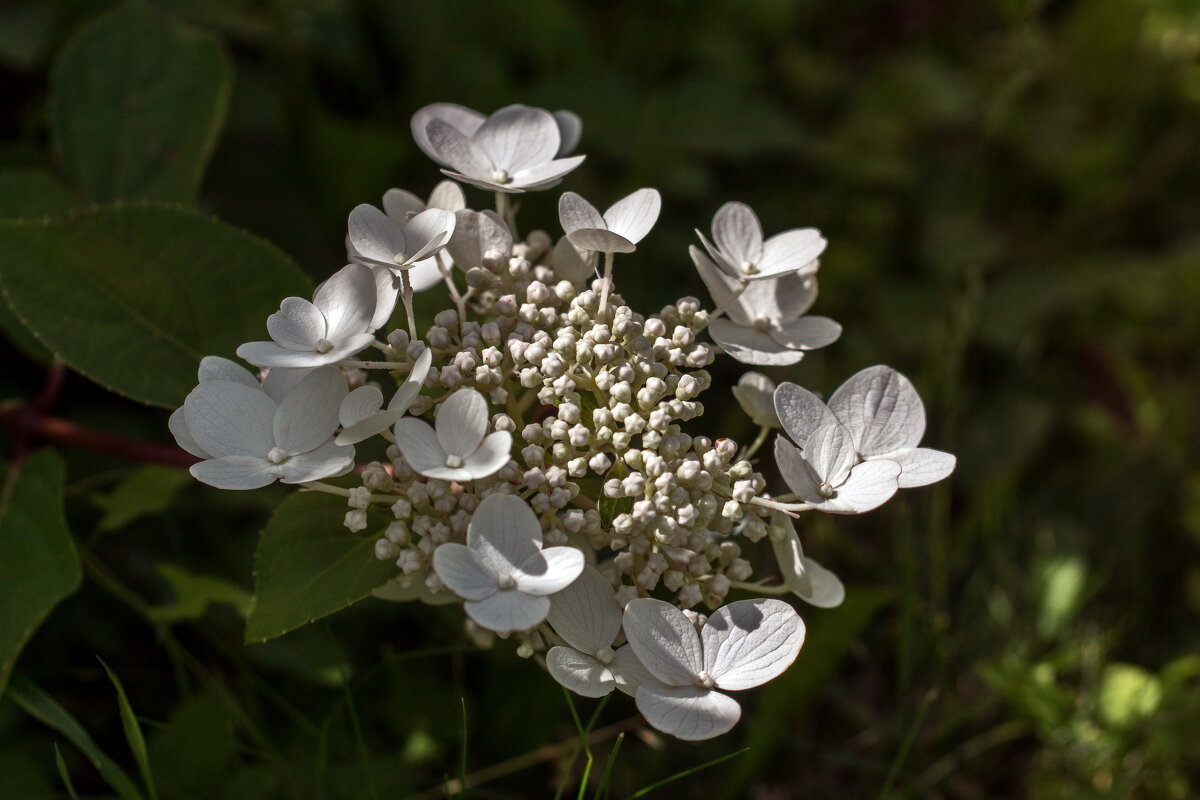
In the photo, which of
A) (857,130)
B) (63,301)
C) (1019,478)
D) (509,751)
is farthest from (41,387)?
(1019,478)

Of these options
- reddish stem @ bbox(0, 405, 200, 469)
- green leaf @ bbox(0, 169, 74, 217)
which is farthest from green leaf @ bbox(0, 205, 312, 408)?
green leaf @ bbox(0, 169, 74, 217)

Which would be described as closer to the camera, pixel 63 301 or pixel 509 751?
pixel 63 301

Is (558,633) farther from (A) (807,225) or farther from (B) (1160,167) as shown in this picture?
(B) (1160,167)

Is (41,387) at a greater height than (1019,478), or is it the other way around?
(41,387)

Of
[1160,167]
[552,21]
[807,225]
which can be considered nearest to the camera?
[552,21]

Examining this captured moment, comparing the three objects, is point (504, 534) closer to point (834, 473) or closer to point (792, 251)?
point (834, 473)

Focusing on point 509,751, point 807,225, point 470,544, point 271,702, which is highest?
point 470,544

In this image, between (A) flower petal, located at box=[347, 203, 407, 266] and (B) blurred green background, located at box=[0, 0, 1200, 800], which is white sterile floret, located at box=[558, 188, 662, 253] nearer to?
(A) flower petal, located at box=[347, 203, 407, 266]

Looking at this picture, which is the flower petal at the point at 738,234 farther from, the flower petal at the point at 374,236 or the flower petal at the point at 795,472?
the flower petal at the point at 374,236
